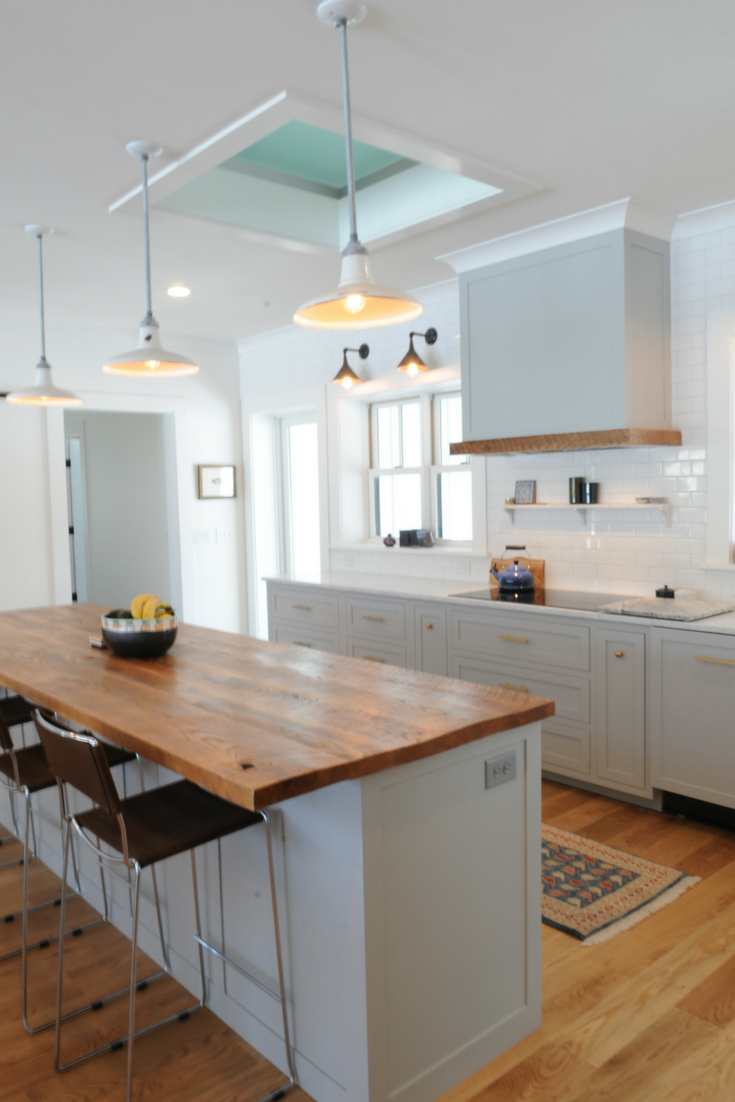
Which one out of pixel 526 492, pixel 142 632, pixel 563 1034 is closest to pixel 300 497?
pixel 526 492

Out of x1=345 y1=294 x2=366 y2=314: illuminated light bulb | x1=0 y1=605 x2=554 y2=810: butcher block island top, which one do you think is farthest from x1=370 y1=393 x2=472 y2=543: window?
Result: x1=345 y1=294 x2=366 y2=314: illuminated light bulb

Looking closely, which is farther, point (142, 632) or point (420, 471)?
point (420, 471)

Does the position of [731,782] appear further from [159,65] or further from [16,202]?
[16,202]

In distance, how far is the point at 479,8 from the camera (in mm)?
2189

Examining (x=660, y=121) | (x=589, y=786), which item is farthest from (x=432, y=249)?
(x=589, y=786)

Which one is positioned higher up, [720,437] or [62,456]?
[62,456]

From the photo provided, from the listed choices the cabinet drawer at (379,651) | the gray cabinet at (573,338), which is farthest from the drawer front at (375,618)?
the gray cabinet at (573,338)

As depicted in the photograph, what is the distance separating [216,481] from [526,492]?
10.4 ft

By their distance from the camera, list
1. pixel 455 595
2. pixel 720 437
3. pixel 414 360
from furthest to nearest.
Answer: pixel 414 360, pixel 455 595, pixel 720 437

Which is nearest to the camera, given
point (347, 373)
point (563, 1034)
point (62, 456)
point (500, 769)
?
point (500, 769)

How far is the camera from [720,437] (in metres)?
3.85

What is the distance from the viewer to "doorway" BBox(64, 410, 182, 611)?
312 inches

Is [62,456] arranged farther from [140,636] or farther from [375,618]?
[140,636]

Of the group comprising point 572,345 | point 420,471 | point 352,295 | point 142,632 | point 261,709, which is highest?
point 572,345
